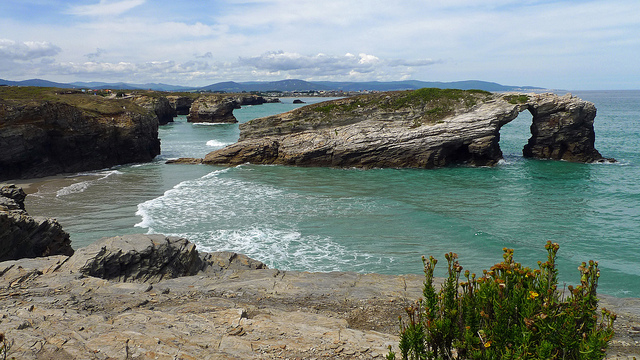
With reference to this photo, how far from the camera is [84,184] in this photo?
95.6ft

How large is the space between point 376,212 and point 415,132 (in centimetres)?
1716

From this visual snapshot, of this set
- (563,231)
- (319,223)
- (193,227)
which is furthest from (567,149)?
(193,227)

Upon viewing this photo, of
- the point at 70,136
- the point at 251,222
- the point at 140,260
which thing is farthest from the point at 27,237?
the point at 70,136

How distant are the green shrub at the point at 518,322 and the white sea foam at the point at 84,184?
90.5ft

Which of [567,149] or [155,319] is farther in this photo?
[567,149]

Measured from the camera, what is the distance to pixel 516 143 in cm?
5178

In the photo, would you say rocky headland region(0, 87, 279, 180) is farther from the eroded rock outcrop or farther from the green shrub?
the green shrub

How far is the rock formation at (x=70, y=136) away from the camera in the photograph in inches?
1212

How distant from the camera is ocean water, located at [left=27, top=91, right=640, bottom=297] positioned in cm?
1577

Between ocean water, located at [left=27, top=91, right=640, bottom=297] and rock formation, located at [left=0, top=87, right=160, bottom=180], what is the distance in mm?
2811

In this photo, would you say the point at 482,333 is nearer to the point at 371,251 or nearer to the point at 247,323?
the point at 247,323

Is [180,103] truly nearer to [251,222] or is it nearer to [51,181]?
[51,181]

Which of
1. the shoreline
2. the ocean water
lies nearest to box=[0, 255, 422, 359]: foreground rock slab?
the ocean water

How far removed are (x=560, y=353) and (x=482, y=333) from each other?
0.77 m
